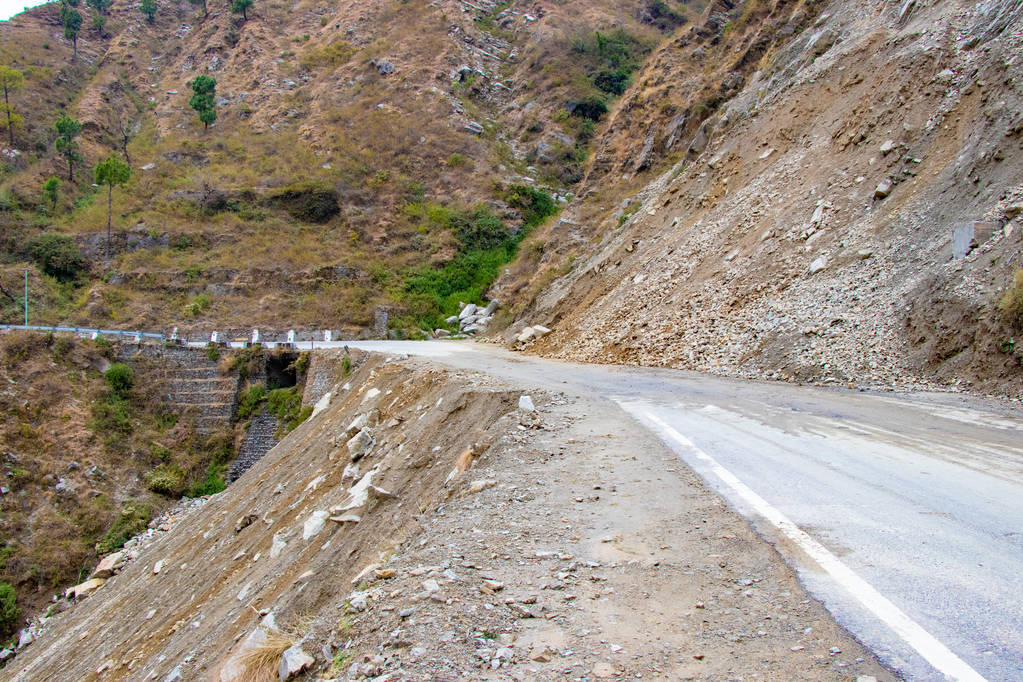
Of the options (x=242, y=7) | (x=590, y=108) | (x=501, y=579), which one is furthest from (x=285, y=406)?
(x=242, y=7)

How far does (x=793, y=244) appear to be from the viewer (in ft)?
47.7

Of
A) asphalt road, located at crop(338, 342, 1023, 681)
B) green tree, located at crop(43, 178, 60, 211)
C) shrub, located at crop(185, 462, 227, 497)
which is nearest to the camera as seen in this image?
asphalt road, located at crop(338, 342, 1023, 681)

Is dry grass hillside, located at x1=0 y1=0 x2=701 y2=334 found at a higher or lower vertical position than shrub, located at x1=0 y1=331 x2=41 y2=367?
higher

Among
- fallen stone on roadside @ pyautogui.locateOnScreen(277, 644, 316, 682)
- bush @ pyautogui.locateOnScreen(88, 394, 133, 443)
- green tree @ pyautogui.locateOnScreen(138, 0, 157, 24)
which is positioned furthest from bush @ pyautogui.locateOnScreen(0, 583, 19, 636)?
green tree @ pyautogui.locateOnScreen(138, 0, 157, 24)

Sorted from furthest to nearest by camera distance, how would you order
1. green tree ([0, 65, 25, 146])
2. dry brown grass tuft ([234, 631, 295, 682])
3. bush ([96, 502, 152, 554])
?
green tree ([0, 65, 25, 146]) → bush ([96, 502, 152, 554]) → dry brown grass tuft ([234, 631, 295, 682])

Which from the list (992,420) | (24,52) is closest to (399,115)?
(24,52)

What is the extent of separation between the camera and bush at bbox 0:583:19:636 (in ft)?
57.0

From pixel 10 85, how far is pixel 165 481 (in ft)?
142

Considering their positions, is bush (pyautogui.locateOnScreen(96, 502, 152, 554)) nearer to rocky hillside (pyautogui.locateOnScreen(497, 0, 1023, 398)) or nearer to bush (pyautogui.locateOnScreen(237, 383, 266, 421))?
bush (pyautogui.locateOnScreen(237, 383, 266, 421))

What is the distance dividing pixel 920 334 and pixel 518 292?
2160cm

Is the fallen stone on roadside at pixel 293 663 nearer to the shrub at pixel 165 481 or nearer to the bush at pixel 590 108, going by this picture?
the shrub at pixel 165 481

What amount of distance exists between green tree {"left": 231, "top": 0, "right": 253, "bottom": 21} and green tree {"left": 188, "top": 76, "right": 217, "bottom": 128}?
1368 cm

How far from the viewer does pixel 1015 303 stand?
340 inches

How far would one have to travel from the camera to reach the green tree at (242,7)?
5909 centimetres
